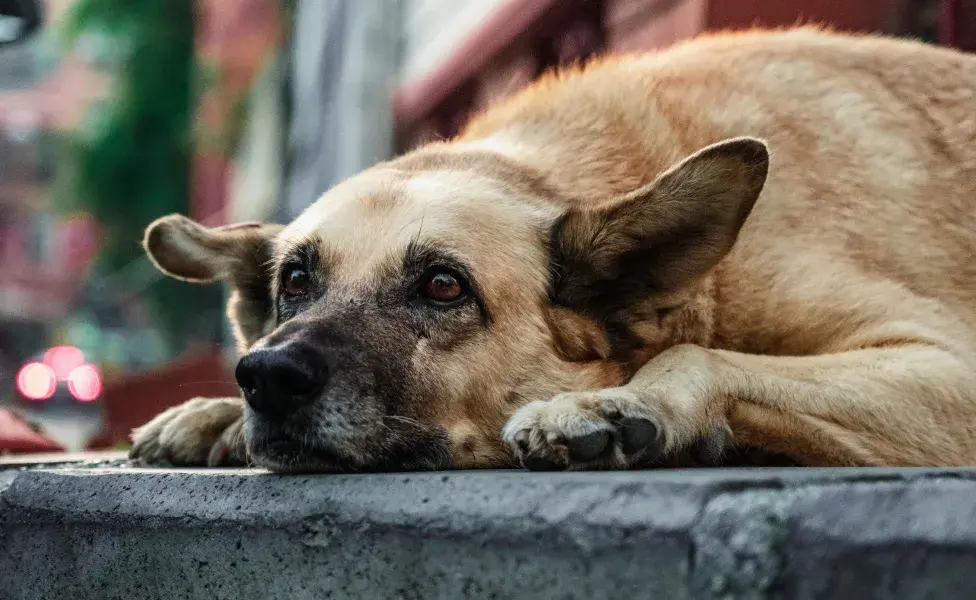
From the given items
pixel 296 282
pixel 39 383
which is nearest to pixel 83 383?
pixel 39 383

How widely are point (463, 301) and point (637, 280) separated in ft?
1.61

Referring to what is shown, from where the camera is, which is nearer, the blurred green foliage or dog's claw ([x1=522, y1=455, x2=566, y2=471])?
dog's claw ([x1=522, y1=455, x2=566, y2=471])

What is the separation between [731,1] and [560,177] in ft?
6.33

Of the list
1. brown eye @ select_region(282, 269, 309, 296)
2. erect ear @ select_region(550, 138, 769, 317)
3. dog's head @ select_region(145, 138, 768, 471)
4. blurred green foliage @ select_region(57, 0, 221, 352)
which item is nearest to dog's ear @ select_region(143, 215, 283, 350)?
dog's head @ select_region(145, 138, 768, 471)

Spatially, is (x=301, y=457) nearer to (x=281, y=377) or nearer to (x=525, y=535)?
(x=281, y=377)

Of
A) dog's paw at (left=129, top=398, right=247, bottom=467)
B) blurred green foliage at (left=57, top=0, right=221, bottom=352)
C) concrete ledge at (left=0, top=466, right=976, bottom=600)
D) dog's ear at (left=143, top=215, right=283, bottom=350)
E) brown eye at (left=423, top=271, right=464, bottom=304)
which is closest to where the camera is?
concrete ledge at (left=0, top=466, right=976, bottom=600)

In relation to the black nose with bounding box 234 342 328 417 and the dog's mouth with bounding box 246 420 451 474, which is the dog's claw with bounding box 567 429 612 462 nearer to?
the dog's mouth with bounding box 246 420 451 474

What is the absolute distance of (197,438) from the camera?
10.0ft

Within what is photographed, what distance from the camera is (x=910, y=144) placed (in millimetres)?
Result: 3416

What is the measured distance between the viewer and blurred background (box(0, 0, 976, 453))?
5.73 meters

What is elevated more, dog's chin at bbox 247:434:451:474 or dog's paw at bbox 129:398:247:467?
dog's chin at bbox 247:434:451:474

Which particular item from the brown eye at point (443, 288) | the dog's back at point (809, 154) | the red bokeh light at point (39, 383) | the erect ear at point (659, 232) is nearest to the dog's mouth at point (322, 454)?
the brown eye at point (443, 288)

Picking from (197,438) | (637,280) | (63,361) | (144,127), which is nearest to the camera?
(637,280)

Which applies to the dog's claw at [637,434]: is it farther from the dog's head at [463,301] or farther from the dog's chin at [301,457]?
the dog's chin at [301,457]
